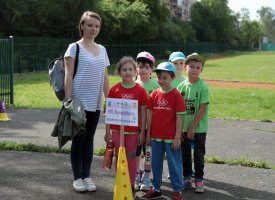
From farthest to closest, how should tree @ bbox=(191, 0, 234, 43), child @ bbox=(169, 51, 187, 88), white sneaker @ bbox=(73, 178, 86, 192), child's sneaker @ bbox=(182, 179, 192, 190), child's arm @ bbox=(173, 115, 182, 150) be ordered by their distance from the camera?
tree @ bbox=(191, 0, 234, 43)
child @ bbox=(169, 51, 187, 88)
child's sneaker @ bbox=(182, 179, 192, 190)
white sneaker @ bbox=(73, 178, 86, 192)
child's arm @ bbox=(173, 115, 182, 150)

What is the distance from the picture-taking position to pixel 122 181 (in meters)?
4.89

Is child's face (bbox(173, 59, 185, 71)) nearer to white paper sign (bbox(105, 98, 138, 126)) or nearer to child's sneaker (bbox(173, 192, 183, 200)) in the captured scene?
white paper sign (bbox(105, 98, 138, 126))

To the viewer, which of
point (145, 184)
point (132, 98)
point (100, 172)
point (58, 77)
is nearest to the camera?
point (132, 98)

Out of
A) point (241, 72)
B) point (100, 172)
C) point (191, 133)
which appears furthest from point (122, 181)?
point (241, 72)

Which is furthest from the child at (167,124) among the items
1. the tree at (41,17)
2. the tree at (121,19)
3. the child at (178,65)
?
the tree at (121,19)

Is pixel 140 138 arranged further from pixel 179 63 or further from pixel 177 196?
pixel 179 63

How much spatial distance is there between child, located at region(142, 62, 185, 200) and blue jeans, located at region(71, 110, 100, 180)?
0.66 m

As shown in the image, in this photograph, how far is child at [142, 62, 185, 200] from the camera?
17.0 ft

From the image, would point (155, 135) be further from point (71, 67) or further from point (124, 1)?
point (124, 1)

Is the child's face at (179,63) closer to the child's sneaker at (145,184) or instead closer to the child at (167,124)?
the child at (167,124)

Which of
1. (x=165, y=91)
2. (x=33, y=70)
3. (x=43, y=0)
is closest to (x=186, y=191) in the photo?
(x=165, y=91)

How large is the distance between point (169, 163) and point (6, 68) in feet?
30.7

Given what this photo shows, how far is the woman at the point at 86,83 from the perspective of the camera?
525 centimetres

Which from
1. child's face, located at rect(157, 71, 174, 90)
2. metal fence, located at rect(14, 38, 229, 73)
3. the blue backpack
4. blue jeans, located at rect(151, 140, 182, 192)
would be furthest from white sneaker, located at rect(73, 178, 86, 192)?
metal fence, located at rect(14, 38, 229, 73)
